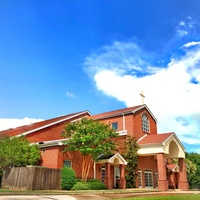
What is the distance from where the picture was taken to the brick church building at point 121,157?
22.8 m

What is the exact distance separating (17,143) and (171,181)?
66.7ft

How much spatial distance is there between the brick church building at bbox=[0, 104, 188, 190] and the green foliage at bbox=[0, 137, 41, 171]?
3.54ft

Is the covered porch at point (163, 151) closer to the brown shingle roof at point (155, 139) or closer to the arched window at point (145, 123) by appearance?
the brown shingle roof at point (155, 139)

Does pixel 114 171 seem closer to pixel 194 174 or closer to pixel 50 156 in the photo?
pixel 50 156

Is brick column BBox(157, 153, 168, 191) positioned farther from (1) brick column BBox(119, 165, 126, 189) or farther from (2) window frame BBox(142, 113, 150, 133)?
(2) window frame BBox(142, 113, 150, 133)

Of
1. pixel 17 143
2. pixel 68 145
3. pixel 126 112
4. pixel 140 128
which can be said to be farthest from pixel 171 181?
pixel 17 143

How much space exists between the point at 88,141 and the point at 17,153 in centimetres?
595

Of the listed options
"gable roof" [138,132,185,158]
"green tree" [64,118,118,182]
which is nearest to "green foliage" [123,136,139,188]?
"gable roof" [138,132,185,158]

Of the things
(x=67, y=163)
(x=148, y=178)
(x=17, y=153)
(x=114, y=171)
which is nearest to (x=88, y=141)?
(x=67, y=163)

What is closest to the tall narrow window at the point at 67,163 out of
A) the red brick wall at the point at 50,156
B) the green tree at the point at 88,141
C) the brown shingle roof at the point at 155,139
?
the red brick wall at the point at 50,156

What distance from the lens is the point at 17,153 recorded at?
66.3ft

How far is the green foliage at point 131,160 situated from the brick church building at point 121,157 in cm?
70

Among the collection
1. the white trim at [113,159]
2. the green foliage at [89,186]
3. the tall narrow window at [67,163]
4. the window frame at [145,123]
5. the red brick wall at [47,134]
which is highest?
the window frame at [145,123]

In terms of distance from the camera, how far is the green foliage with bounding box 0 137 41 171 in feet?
64.8
